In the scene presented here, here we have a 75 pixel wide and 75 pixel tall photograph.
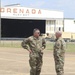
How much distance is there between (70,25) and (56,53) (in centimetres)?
9520

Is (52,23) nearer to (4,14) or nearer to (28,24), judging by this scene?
(28,24)

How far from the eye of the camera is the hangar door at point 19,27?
345ft

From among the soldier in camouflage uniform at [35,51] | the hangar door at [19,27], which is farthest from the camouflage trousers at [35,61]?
the hangar door at [19,27]

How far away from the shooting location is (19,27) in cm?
10788

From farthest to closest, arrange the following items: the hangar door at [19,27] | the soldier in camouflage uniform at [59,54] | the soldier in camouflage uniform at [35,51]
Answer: the hangar door at [19,27]
the soldier in camouflage uniform at [59,54]
the soldier in camouflage uniform at [35,51]

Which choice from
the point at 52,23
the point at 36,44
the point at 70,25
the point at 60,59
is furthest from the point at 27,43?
the point at 70,25

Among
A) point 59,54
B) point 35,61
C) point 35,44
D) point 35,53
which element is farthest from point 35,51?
point 59,54

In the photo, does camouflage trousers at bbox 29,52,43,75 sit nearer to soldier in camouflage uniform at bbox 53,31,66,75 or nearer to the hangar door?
soldier in camouflage uniform at bbox 53,31,66,75

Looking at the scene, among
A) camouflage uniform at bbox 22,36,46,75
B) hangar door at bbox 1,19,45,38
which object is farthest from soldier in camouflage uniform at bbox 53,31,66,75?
hangar door at bbox 1,19,45,38

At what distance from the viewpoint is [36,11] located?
3770 inches

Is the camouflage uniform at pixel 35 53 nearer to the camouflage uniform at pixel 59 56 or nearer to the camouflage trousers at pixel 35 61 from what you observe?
the camouflage trousers at pixel 35 61

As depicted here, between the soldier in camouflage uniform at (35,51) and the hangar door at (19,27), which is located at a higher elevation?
the soldier in camouflage uniform at (35,51)

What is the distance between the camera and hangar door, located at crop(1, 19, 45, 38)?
345ft

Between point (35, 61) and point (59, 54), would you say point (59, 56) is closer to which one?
point (59, 54)
